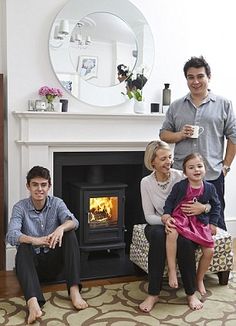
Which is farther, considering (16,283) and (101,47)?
(101,47)

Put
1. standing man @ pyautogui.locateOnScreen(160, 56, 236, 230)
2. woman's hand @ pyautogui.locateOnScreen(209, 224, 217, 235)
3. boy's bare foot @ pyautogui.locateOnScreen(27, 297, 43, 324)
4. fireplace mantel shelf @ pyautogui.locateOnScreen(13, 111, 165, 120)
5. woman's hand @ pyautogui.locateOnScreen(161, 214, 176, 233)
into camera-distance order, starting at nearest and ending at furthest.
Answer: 1. boy's bare foot @ pyautogui.locateOnScreen(27, 297, 43, 324)
2. woman's hand @ pyautogui.locateOnScreen(161, 214, 176, 233)
3. woman's hand @ pyautogui.locateOnScreen(209, 224, 217, 235)
4. standing man @ pyautogui.locateOnScreen(160, 56, 236, 230)
5. fireplace mantel shelf @ pyautogui.locateOnScreen(13, 111, 165, 120)

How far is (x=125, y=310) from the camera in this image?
8.68 ft

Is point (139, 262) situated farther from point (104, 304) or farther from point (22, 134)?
point (22, 134)

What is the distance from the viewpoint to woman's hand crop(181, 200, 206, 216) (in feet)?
9.16

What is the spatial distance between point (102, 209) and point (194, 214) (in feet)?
3.45

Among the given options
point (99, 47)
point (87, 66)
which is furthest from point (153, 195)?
point (99, 47)

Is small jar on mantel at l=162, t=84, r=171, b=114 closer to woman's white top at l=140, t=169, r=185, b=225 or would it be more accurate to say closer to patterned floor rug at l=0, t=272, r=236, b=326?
woman's white top at l=140, t=169, r=185, b=225

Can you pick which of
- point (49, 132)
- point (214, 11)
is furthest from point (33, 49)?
point (214, 11)

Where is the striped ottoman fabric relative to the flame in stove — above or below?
below

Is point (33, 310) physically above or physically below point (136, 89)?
below

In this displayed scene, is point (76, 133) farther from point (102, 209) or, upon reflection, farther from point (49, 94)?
point (102, 209)

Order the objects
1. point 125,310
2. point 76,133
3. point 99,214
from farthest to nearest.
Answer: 1. point 99,214
2. point 76,133
3. point 125,310

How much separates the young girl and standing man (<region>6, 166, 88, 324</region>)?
0.61m

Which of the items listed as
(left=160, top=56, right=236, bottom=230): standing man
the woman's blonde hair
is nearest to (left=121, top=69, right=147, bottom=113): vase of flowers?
(left=160, top=56, right=236, bottom=230): standing man
